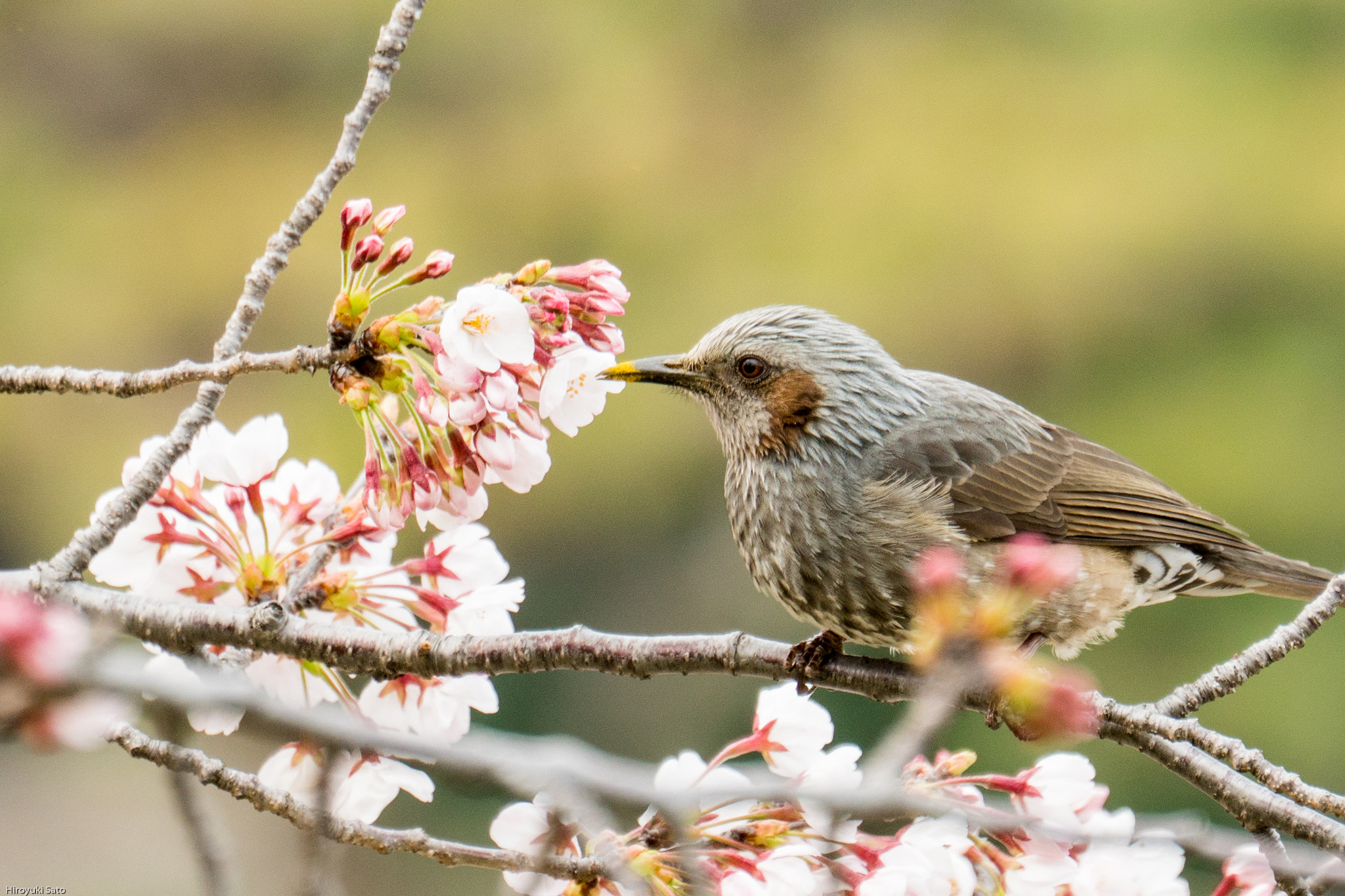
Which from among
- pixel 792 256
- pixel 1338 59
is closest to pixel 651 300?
pixel 792 256

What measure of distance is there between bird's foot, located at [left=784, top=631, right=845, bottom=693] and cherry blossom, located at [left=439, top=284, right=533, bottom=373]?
1.80ft

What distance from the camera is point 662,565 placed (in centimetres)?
703

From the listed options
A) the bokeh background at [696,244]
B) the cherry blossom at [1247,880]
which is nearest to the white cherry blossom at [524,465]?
the cherry blossom at [1247,880]

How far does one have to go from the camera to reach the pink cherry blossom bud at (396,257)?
4.33ft

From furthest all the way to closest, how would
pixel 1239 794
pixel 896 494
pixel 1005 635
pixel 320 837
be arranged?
1. pixel 896 494
2. pixel 1239 794
3. pixel 1005 635
4. pixel 320 837

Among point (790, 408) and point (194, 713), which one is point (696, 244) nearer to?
point (790, 408)

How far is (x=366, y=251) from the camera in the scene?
4.24 ft

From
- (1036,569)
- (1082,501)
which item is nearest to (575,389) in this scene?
(1036,569)

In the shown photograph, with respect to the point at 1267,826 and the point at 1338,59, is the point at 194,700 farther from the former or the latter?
the point at 1338,59

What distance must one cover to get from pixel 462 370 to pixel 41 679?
0.70 meters

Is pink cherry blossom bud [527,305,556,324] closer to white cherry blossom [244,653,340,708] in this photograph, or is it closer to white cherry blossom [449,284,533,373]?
white cherry blossom [449,284,533,373]

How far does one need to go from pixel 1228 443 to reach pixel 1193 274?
1.19 m

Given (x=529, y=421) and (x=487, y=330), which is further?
(x=529, y=421)

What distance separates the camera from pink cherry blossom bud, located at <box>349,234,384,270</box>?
1291mm
